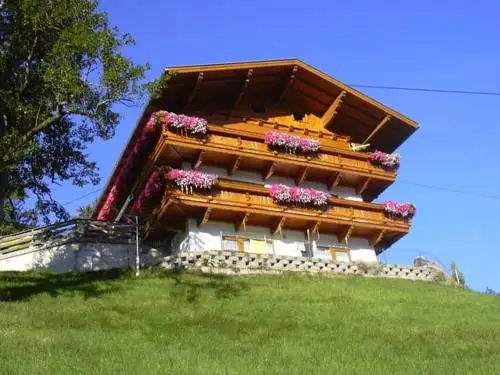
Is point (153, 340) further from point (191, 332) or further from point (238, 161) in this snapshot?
point (238, 161)

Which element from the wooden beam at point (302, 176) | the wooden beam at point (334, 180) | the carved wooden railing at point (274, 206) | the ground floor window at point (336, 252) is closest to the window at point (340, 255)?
the ground floor window at point (336, 252)

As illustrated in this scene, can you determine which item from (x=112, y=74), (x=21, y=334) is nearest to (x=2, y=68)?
(x=112, y=74)

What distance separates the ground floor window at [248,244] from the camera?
30.0 metres

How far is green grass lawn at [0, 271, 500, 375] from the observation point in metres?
12.5

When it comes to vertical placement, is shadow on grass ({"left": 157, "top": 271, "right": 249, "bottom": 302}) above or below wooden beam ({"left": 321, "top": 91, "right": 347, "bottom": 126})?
below

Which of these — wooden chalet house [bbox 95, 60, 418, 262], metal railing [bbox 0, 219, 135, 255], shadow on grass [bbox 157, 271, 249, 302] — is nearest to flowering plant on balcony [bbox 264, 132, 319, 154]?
wooden chalet house [bbox 95, 60, 418, 262]

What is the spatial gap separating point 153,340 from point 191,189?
46.8ft

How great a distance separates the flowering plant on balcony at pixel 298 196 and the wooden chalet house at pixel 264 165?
0.05 meters

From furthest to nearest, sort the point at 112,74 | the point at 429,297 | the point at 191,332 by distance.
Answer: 1. the point at 429,297
2. the point at 112,74
3. the point at 191,332

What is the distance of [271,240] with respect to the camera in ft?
102

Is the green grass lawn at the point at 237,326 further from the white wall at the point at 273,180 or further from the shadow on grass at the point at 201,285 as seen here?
the white wall at the point at 273,180

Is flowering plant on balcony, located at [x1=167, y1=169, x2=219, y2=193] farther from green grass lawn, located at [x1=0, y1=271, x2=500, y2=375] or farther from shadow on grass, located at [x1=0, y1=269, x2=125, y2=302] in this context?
green grass lawn, located at [x1=0, y1=271, x2=500, y2=375]

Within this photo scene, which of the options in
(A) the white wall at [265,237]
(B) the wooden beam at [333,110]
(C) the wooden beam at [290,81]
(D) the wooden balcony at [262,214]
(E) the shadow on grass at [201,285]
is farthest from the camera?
(B) the wooden beam at [333,110]

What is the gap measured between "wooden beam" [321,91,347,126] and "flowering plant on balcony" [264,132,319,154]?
112 inches
